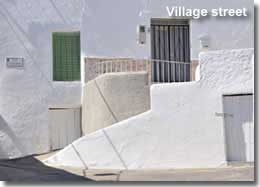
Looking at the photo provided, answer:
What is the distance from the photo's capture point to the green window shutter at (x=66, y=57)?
16.4 meters

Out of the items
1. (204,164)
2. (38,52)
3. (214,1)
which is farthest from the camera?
(38,52)

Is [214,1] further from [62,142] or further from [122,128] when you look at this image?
[62,142]

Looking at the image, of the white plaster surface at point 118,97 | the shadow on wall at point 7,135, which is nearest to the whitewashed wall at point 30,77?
the shadow on wall at point 7,135

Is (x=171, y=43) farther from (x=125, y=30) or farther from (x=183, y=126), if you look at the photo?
(x=183, y=126)

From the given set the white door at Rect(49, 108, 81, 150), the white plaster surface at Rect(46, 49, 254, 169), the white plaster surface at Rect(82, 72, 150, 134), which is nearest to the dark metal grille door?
the white plaster surface at Rect(82, 72, 150, 134)

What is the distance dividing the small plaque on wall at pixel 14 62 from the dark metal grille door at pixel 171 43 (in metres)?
3.89

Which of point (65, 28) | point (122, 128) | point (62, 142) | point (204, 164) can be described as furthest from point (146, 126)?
point (65, 28)

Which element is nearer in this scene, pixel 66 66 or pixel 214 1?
pixel 214 1

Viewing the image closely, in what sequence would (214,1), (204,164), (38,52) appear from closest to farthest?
(204,164) < (214,1) < (38,52)

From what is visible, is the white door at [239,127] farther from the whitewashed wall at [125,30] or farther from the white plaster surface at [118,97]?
the whitewashed wall at [125,30]

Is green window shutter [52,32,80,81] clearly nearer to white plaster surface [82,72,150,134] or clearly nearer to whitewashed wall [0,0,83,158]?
whitewashed wall [0,0,83,158]

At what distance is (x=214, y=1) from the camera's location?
49.5 feet

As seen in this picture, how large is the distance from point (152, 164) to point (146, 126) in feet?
2.90

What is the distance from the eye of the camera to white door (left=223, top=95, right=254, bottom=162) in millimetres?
12047
